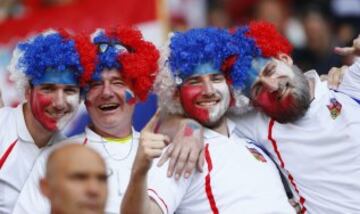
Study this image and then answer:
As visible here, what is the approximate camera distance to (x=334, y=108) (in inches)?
315

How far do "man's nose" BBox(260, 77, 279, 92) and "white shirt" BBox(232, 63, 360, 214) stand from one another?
23cm

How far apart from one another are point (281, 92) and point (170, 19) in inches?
193

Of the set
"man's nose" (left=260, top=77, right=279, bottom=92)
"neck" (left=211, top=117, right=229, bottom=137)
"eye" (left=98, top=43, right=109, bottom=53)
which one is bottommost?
"neck" (left=211, top=117, right=229, bottom=137)

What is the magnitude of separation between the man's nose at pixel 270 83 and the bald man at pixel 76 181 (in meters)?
1.66

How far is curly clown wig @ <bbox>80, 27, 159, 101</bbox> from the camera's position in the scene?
769cm

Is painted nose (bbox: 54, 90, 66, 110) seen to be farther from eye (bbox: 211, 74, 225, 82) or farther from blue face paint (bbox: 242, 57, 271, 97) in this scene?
blue face paint (bbox: 242, 57, 271, 97)

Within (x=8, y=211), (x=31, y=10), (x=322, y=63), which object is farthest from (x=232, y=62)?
(x=31, y=10)

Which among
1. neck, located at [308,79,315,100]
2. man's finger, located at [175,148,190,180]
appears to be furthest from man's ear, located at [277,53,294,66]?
man's finger, located at [175,148,190,180]

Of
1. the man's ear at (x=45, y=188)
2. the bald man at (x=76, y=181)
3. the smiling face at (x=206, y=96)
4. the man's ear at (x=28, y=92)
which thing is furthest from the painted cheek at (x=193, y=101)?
the man's ear at (x=45, y=188)

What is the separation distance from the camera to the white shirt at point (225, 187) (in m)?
7.51

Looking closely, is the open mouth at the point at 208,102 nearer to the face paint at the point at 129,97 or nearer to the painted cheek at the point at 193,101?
the painted cheek at the point at 193,101

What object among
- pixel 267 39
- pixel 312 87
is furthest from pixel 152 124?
pixel 312 87

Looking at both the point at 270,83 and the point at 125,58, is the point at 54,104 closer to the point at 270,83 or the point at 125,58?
the point at 125,58

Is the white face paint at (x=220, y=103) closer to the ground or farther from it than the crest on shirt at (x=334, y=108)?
farther from it
